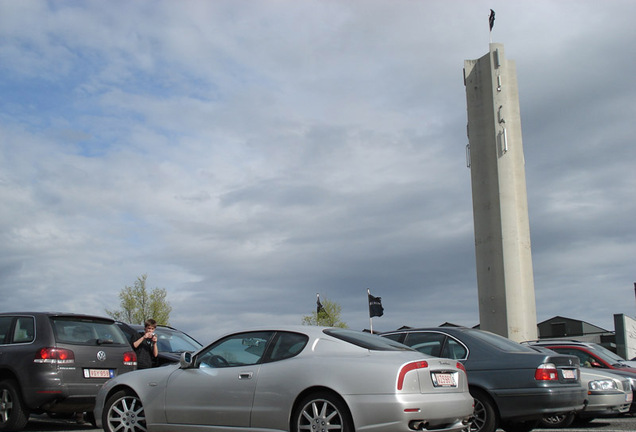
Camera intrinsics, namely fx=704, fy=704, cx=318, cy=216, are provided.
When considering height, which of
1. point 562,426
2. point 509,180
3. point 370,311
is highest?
point 509,180

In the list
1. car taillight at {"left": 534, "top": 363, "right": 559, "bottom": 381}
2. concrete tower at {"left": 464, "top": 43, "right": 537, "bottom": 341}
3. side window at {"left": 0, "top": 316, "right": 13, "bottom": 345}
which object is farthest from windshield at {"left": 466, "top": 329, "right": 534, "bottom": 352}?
concrete tower at {"left": 464, "top": 43, "right": 537, "bottom": 341}

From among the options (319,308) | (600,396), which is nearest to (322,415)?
(600,396)

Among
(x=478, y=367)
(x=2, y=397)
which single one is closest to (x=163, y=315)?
(x=2, y=397)

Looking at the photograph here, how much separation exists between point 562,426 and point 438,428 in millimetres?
5445

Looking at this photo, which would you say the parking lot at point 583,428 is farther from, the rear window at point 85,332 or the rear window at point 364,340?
the rear window at point 364,340

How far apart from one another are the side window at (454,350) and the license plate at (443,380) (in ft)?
7.19

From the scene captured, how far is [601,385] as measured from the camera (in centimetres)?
1131

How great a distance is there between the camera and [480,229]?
4734 centimetres

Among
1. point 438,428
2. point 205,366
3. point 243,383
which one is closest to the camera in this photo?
point 438,428

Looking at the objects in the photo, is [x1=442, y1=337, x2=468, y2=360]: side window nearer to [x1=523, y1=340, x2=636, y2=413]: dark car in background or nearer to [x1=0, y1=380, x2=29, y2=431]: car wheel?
[x1=523, y1=340, x2=636, y2=413]: dark car in background

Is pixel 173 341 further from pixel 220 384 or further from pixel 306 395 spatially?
pixel 306 395

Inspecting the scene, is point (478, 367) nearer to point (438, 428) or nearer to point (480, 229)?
point (438, 428)

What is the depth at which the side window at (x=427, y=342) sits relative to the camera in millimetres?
9805

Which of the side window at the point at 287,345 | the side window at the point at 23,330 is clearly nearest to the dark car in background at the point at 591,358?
the side window at the point at 287,345
